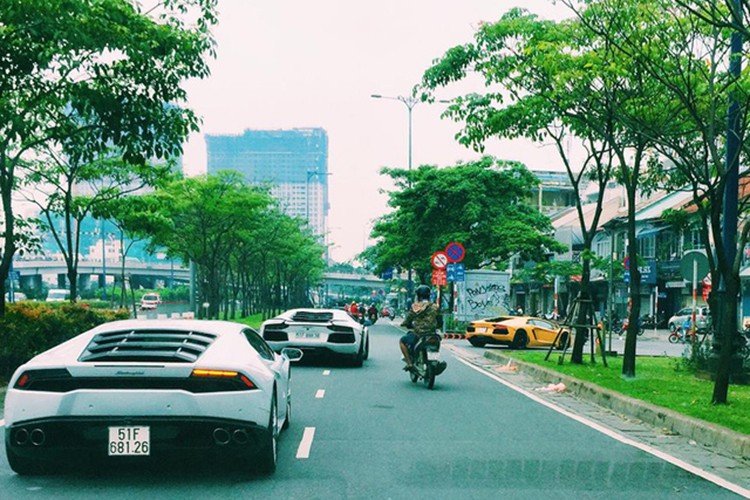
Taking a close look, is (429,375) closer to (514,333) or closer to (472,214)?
(514,333)

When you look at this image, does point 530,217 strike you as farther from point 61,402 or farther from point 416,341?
point 61,402

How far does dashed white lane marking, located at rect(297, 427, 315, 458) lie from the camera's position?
340 inches

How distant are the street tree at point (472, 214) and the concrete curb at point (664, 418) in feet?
103

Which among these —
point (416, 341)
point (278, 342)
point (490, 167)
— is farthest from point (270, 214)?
point (416, 341)

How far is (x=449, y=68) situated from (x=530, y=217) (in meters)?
32.7

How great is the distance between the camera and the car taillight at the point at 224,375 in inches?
276

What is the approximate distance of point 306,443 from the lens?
9.30m

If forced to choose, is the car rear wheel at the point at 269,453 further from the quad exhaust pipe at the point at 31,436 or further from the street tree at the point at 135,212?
the street tree at the point at 135,212

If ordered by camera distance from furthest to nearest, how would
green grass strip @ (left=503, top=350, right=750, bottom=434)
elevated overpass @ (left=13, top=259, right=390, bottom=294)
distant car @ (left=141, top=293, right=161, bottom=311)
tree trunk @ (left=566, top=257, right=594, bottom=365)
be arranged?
elevated overpass @ (left=13, top=259, right=390, bottom=294) → distant car @ (left=141, top=293, right=161, bottom=311) → tree trunk @ (left=566, top=257, right=594, bottom=365) → green grass strip @ (left=503, top=350, right=750, bottom=434)

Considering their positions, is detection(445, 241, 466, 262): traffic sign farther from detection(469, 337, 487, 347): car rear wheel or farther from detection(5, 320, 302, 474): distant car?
detection(5, 320, 302, 474): distant car

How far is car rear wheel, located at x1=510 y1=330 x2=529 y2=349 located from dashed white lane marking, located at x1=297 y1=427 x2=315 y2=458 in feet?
69.1

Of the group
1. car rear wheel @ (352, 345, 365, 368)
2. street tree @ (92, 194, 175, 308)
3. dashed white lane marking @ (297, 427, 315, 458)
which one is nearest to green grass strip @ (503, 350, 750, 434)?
car rear wheel @ (352, 345, 365, 368)

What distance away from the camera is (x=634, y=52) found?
530 inches

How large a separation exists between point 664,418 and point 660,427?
0.41 ft
